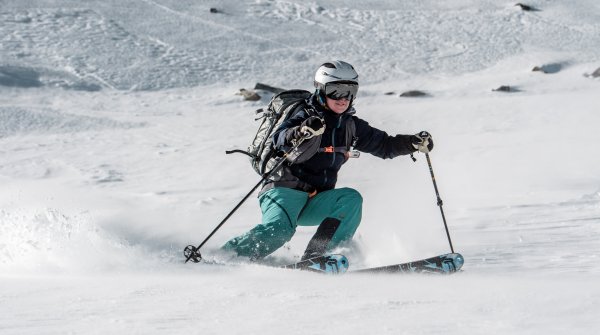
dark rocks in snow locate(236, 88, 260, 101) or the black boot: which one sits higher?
the black boot

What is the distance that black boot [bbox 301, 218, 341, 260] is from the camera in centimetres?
562

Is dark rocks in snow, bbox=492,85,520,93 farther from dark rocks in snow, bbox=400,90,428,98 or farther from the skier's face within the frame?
the skier's face

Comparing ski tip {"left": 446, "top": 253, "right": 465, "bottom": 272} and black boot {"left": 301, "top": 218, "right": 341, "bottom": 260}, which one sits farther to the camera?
black boot {"left": 301, "top": 218, "right": 341, "bottom": 260}

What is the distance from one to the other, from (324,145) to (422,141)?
30.5 inches

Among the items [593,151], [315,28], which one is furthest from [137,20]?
[593,151]

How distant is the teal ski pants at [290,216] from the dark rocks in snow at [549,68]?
1488 centimetres

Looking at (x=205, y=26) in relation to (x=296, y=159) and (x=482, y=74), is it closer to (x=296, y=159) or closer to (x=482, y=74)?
(x=482, y=74)

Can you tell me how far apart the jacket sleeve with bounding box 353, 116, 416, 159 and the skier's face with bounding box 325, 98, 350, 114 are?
30 cm

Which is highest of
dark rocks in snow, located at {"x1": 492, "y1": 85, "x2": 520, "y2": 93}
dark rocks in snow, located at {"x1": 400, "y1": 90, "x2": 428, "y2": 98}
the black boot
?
the black boot

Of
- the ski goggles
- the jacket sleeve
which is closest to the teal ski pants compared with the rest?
the jacket sleeve

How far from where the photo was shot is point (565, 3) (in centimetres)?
2597

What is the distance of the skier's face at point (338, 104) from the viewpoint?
579cm

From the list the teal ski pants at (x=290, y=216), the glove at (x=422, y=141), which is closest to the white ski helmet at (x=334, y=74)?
the glove at (x=422, y=141)

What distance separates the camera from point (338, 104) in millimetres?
5801
